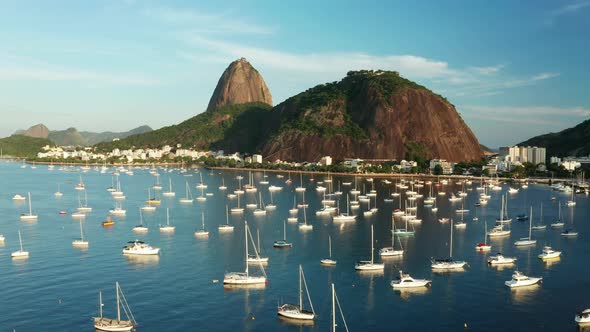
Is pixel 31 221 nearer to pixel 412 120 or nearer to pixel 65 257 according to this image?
pixel 65 257

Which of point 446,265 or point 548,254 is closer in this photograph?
point 446,265

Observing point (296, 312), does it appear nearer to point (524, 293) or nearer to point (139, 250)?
point (524, 293)

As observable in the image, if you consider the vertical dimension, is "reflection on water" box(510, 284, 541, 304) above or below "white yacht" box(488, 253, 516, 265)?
below

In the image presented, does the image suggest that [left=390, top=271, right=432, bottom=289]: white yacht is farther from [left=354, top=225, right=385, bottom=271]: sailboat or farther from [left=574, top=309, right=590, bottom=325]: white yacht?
[left=574, top=309, right=590, bottom=325]: white yacht

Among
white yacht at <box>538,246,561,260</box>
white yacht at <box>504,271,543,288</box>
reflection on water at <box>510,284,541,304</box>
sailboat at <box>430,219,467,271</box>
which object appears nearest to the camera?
reflection on water at <box>510,284,541,304</box>

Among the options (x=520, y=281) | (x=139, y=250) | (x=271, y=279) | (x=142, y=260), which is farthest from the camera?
(x=139, y=250)

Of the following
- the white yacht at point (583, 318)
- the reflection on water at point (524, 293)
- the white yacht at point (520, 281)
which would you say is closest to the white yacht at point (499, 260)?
the white yacht at point (520, 281)

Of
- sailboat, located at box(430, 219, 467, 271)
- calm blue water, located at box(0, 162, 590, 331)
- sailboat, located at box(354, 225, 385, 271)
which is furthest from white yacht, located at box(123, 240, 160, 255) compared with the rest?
sailboat, located at box(430, 219, 467, 271)

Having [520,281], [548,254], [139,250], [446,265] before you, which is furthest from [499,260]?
[139,250]

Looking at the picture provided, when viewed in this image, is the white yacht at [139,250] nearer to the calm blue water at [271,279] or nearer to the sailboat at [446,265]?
the calm blue water at [271,279]
